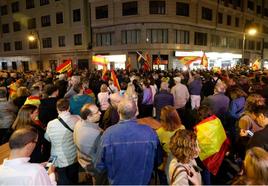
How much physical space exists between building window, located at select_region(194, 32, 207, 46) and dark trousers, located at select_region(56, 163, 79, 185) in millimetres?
30926

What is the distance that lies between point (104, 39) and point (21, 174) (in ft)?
102

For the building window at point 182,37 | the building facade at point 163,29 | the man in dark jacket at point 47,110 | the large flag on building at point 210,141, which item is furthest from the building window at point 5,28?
the large flag on building at point 210,141

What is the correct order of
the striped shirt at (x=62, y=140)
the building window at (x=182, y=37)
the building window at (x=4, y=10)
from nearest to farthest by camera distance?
the striped shirt at (x=62, y=140) → the building window at (x=182, y=37) → the building window at (x=4, y=10)

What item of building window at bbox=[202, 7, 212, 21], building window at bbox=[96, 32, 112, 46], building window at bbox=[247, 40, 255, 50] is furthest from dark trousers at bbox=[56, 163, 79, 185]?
building window at bbox=[247, 40, 255, 50]

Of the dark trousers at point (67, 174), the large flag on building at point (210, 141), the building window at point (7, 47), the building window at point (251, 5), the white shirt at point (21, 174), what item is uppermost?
the building window at point (251, 5)

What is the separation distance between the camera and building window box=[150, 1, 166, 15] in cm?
2905

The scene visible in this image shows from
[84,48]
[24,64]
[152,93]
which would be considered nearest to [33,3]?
[24,64]

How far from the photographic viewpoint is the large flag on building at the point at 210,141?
4.43 metres

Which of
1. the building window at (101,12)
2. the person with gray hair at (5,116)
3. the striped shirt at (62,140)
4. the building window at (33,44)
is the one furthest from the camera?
the building window at (33,44)

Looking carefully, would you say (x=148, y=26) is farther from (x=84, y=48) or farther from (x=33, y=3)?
(x=33, y=3)

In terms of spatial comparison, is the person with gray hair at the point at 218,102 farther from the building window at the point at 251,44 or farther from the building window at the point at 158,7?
the building window at the point at 251,44

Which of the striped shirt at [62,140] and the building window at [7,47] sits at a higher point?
the building window at [7,47]

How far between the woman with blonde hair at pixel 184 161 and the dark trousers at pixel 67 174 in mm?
2166

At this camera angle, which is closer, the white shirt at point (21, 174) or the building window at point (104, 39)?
the white shirt at point (21, 174)
